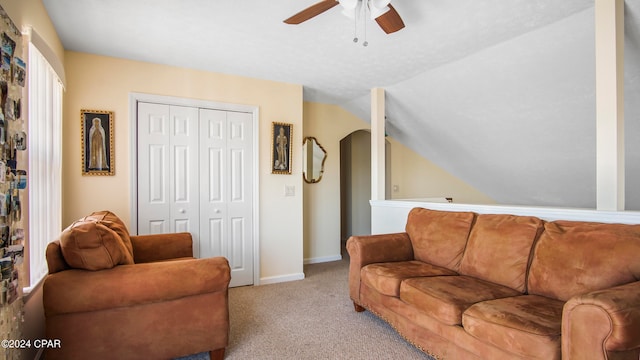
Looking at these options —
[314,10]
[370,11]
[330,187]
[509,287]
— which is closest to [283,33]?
[314,10]

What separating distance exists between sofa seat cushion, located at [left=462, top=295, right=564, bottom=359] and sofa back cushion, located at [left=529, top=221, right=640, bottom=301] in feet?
0.36

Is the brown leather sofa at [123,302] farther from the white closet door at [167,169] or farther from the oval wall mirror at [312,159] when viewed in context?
the oval wall mirror at [312,159]

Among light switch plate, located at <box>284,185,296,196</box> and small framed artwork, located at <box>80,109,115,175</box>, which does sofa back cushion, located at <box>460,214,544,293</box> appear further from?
small framed artwork, located at <box>80,109,115,175</box>

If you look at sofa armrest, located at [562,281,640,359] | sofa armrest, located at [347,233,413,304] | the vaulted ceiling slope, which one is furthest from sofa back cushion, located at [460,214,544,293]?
the vaulted ceiling slope

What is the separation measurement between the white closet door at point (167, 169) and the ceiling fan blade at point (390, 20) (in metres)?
2.25

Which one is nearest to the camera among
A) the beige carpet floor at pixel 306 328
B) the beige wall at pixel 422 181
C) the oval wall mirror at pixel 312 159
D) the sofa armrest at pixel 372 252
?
the beige carpet floor at pixel 306 328

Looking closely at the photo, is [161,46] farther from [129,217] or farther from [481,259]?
[481,259]

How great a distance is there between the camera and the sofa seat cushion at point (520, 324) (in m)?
1.37

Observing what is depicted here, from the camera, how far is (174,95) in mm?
3314

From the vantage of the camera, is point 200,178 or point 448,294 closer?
point 448,294

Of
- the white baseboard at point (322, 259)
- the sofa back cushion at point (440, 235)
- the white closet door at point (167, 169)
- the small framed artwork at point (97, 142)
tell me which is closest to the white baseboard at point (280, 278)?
the white baseboard at point (322, 259)

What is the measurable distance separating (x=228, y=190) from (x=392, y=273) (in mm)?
2089

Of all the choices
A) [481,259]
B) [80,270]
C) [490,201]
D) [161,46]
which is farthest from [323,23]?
[490,201]

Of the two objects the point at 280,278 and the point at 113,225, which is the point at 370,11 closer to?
the point at 113,225
